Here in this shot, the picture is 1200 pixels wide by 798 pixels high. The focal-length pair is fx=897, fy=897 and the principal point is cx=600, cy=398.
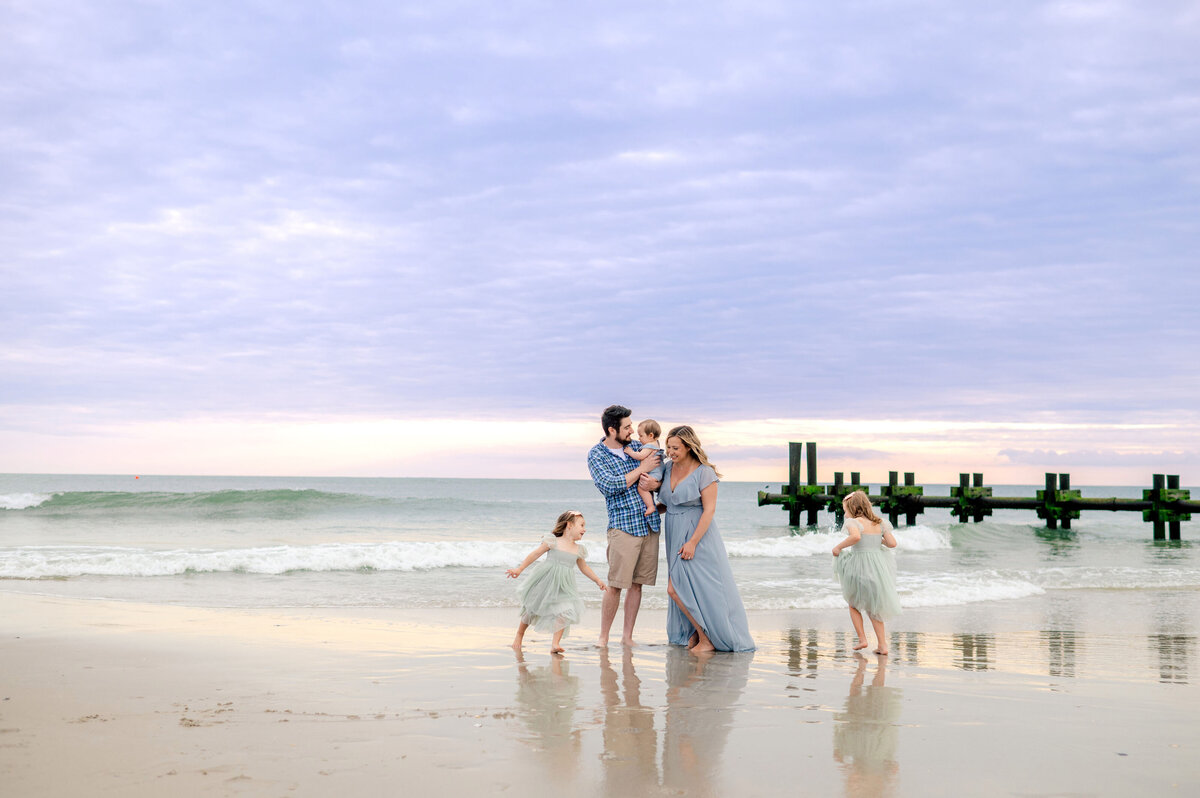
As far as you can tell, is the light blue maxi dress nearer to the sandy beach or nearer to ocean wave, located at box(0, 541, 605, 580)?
the sandy beach

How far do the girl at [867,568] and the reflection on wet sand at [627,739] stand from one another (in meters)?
2.35

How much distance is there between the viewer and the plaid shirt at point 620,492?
24.0 ft

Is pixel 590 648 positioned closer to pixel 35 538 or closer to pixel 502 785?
pixel 502 785

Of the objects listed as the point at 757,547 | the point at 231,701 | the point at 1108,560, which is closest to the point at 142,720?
the point at 231,701

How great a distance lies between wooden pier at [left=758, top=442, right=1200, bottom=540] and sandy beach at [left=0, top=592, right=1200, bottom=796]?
683 inches

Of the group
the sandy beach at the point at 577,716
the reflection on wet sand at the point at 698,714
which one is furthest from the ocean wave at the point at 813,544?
the reflection on wet sand at the point at 698,714

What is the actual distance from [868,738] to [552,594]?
3.19m

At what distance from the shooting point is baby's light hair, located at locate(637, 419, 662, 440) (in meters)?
7.50

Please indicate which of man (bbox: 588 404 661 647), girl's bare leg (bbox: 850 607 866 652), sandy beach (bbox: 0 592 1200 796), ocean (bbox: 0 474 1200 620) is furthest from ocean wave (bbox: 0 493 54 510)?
girl's bare leg (bbox: 850 607 866 652)

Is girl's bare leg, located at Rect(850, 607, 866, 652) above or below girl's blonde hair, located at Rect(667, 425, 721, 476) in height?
below

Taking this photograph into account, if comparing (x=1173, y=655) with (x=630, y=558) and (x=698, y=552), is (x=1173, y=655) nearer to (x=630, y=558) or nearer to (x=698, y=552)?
(x=698, y=552)

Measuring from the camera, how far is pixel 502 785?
3.74m

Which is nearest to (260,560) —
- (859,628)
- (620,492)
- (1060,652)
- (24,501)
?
(620,492)

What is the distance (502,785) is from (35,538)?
880 inches
